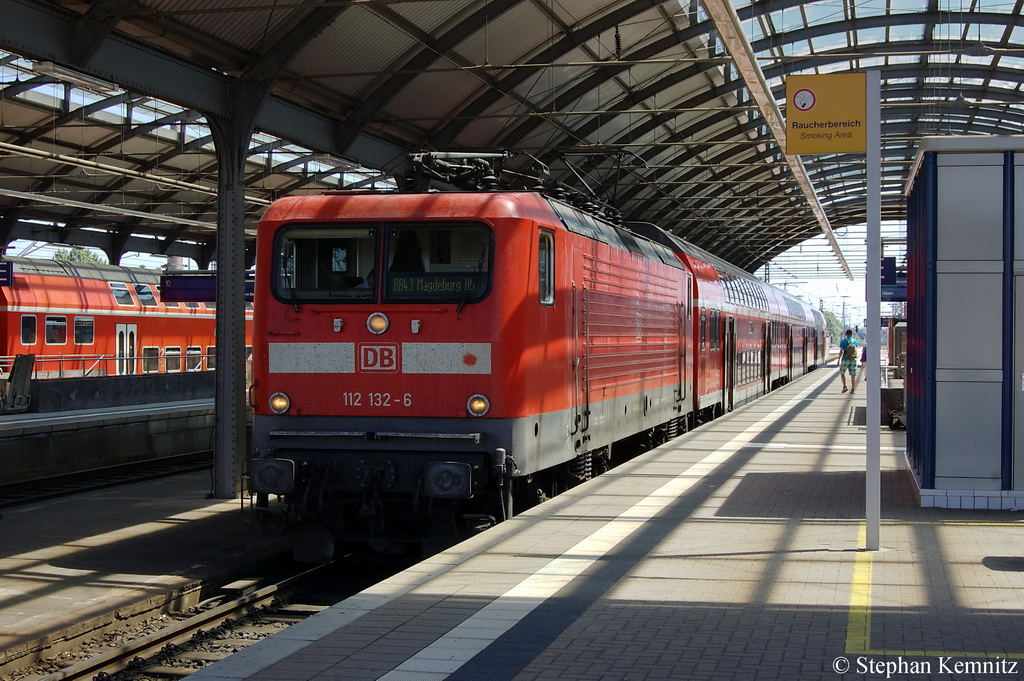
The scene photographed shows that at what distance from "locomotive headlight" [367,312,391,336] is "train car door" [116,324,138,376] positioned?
22.9m

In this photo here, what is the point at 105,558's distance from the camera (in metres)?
9.57

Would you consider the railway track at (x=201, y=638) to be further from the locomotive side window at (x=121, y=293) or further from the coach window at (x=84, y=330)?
the locomotive side window at (x=121, y=293)

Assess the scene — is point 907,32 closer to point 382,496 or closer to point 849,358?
point 849,358

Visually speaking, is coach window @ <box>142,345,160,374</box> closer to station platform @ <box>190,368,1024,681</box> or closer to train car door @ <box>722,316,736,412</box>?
train car door @ <box>722,316,736,412</box>

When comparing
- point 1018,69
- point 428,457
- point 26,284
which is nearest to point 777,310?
point 1018,69

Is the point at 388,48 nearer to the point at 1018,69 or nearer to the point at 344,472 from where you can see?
the point at 344,472

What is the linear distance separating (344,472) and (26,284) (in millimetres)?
21450

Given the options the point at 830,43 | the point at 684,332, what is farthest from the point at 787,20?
the point at 684,332

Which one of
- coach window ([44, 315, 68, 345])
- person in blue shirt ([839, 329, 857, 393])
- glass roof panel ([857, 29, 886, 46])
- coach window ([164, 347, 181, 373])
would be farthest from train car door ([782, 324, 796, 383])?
coach window ([44, 315, 68, 345])

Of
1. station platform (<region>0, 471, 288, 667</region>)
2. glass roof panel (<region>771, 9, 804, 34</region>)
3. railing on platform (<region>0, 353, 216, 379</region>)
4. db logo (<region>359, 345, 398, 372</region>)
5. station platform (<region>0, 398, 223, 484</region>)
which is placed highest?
glass roof panel (<region>771, 9, 804, 34</region>)

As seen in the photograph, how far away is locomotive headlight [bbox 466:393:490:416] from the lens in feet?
28.6

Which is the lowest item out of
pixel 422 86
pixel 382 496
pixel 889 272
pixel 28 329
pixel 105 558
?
pixel 105 558

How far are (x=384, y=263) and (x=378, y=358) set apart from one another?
0.85m

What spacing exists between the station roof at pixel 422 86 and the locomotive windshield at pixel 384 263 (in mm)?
3226
